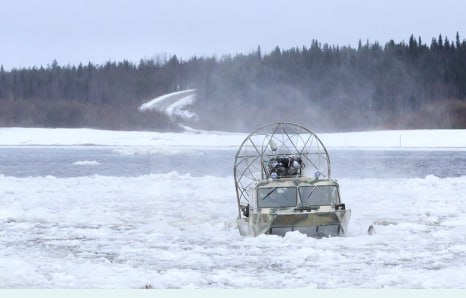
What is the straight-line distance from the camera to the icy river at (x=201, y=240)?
12.0 meters

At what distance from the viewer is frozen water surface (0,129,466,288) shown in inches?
471

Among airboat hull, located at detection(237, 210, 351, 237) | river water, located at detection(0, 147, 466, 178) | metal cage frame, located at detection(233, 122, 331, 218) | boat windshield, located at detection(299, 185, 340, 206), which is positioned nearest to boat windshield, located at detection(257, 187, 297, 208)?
boat windshield, located at detection(299, 185, 340, 206)

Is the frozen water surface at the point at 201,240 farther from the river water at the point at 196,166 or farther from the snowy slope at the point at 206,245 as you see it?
the river water at the point at 196,166

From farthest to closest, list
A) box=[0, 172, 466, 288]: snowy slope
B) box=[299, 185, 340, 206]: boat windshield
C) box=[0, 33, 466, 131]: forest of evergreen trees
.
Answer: box=[0, 33, 466, 131]: forest of evergreen trees
box=[299, 185, 340, 206]: boat windshield
box=[0, 172, 466, 288]: snowy slope

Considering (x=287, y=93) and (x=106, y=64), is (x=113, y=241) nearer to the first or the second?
(x=287, y=93)

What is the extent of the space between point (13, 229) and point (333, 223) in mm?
6969

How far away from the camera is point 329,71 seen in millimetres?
102750

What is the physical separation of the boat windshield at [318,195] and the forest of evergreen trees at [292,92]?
60919 mm

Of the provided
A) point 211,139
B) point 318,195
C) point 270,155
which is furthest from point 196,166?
point 211,139

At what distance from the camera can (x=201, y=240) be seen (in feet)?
53.6

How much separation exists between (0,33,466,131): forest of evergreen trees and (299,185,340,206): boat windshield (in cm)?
6092

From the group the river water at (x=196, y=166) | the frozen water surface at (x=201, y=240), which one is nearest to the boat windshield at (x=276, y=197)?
the frozen water surface at (x=201, y=240)

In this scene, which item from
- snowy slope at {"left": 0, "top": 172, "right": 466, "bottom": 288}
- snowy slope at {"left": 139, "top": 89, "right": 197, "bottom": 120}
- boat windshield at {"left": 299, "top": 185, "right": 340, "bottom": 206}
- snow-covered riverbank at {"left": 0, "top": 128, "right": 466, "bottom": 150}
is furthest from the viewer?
Answer: snowy slope at {"left": 139, "top": 89, "right": 197, "bottom": 120}

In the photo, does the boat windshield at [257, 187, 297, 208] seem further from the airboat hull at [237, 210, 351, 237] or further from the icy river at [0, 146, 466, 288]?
the icy river at [0, 146, 466, 288]
